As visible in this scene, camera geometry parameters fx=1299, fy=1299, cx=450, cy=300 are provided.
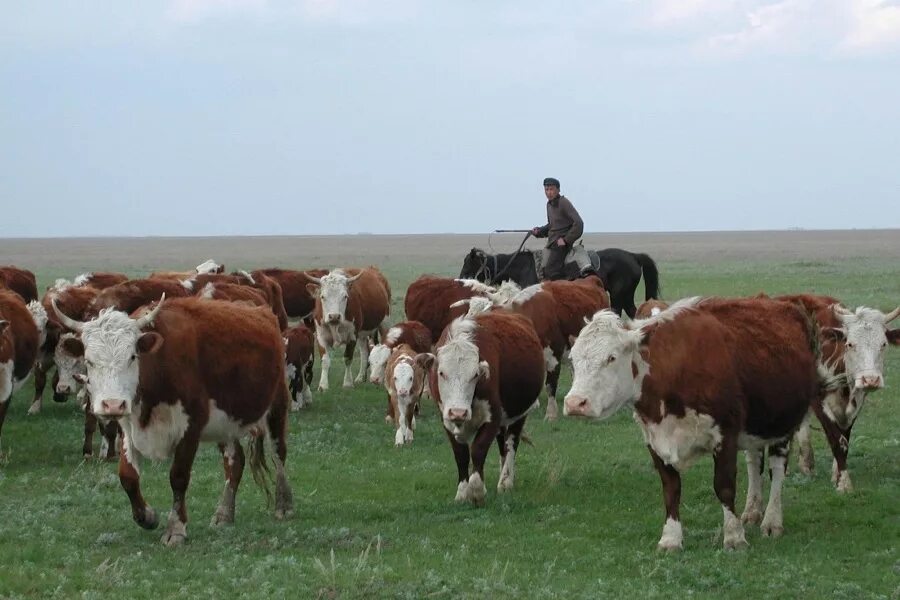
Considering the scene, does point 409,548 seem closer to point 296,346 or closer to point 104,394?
point 104,394

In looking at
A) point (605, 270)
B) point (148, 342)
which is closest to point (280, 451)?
point (148, 342)

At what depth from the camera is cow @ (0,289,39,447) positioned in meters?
13.0

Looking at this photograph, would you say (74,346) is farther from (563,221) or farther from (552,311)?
(563,221)

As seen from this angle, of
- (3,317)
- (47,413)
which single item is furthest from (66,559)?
(47,413)

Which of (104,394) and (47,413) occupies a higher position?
(104,394)

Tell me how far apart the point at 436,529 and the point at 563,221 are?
1080cm

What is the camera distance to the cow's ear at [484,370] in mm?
10875

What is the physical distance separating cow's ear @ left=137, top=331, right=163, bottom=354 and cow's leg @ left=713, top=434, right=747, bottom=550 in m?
4.01

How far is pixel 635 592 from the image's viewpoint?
8.06 m

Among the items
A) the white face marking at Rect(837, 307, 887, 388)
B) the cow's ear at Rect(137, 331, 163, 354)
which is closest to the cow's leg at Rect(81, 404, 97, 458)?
the cow's ear at Rect(137, 331, 163, 354)

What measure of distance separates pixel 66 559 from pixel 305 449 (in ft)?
18.3

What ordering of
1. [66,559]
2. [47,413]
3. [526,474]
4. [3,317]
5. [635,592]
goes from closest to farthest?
[635,592] → [66,559] → [526,474] → [3,317] → [47,413]

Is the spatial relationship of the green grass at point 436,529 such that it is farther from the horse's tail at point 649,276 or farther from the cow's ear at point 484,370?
the horse's tail at point 649,276

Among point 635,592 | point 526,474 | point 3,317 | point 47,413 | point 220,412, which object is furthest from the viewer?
point 47,413
